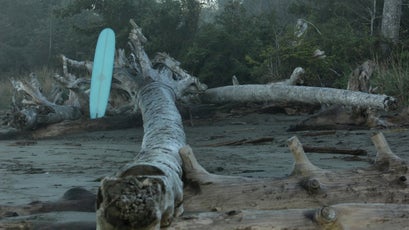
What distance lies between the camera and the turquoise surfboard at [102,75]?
10484 mm

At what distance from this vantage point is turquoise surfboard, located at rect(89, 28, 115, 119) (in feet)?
34.4

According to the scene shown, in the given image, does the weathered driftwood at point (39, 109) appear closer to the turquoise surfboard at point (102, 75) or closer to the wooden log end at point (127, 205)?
the turquoise surfboard at point (102, 75)

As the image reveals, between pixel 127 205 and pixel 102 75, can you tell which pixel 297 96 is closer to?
pixel 102 75

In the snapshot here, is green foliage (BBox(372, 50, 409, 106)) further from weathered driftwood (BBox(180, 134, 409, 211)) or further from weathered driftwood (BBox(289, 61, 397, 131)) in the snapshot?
weathered driftwood (BBox(180, 134, 409, 211))

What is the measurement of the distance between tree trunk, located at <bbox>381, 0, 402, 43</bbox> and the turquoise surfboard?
7.50 metres

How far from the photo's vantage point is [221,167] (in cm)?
548

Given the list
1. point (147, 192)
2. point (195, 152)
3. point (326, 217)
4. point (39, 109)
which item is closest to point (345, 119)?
point (195, 152)

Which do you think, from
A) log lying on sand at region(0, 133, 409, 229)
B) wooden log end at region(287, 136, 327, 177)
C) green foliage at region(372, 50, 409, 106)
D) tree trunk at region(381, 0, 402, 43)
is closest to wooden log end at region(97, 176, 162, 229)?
log lying on sand at region(0, 133, 409, 229)

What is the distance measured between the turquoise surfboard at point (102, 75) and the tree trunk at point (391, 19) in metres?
Answer: 7.50

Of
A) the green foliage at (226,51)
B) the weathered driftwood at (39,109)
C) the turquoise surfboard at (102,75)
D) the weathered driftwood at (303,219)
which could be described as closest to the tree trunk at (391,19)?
the green foliage at (226,51)

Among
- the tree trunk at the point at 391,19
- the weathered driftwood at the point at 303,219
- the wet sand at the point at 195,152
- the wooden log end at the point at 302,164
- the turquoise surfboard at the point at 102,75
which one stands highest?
the tree trunk at the point at 391,19

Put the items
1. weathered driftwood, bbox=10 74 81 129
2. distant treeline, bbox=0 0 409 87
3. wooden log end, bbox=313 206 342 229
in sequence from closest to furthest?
wooden log end, bbox=313 206 342 229 < weathered driftwood, bbox=10 74 81 129 < distant treeline, bbox=0 0 409 87

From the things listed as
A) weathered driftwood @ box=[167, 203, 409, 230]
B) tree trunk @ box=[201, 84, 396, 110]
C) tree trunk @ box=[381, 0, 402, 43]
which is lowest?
weathered driftwood @ box=[167, 203, 409, 230]

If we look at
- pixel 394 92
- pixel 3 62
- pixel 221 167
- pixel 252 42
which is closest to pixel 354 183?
pixel 221 167
